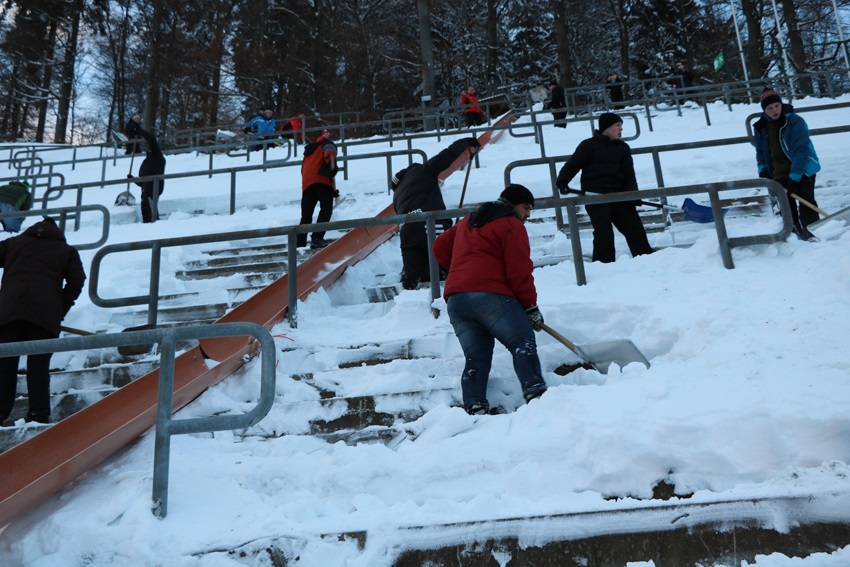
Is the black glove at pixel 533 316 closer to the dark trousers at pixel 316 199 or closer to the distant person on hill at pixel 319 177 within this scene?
the distant person on hill at pixel 319 177

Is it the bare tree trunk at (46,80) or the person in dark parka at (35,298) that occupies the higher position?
the bare tree trunk at (46,80)

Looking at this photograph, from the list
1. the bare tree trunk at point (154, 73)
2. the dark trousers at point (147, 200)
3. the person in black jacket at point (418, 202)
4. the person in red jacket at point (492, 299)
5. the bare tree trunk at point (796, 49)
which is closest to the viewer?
the person in red jacket at point (492, 299)

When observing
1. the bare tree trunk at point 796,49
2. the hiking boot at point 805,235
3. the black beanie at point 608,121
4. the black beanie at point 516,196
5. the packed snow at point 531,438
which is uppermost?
the bare tree trunk at point 796,49

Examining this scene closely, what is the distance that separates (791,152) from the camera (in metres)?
5.99

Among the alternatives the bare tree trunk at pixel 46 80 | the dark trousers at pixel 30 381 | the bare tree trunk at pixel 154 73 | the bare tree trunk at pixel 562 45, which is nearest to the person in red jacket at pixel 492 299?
the dark trousers at pixel 30 381

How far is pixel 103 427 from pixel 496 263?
93.9 inches

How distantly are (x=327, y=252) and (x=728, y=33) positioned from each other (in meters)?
26.5

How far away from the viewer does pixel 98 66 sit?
29125mm

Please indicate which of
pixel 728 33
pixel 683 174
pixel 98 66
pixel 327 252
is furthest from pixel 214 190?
pixel 728 33

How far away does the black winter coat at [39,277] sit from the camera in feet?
15.6

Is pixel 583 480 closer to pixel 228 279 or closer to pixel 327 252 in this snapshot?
pixel 327 252

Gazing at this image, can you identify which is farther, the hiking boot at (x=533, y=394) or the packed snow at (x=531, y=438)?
the hiking boot at (x=533, y=394)

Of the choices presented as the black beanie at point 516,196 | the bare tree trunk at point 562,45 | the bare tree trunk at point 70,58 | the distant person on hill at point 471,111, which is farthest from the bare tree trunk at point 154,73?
the black beanie at point 516,196

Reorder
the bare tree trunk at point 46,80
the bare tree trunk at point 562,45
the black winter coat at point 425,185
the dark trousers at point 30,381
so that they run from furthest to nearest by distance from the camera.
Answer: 1. the bare tree trunk at point 46,80
2. the bare tree trunk at point 562,45
3. the black winter coat at point 425,185
4. the dark trousers at point 30,381
